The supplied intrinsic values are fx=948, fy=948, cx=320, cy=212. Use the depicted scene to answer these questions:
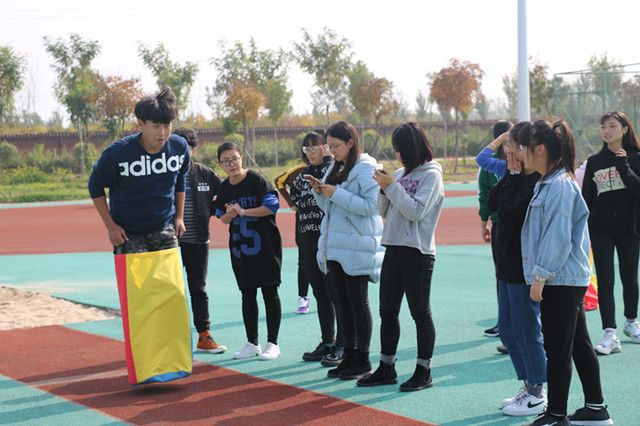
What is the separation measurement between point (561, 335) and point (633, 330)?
2.93 m

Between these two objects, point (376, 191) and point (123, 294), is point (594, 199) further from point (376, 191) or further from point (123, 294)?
point (123, 294)

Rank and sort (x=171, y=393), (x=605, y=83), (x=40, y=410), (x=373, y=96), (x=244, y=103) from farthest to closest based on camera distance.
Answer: (x=373, y=96), (x=244, y=103), (x=605, y=83), (x=171, y=393), (x=40, y=410)

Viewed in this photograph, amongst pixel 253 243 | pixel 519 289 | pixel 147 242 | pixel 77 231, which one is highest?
pixel 147 242

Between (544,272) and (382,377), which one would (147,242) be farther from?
(544,272)

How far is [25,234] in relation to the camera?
69.1 feet

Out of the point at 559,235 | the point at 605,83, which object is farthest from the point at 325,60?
the point at 559,235

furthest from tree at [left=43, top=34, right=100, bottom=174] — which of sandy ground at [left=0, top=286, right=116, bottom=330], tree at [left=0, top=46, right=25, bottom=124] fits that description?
sandy ground at [left=0, top=286, right=116, bottom=330]

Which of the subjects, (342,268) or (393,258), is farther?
(342,268)

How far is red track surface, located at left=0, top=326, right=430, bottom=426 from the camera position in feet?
19.6

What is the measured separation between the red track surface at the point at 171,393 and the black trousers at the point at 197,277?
74cm

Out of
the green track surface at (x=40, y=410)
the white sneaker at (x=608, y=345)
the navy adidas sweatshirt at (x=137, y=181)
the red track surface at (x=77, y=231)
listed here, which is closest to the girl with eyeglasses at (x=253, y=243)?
the navy adidas sweatshirt at (x=137, y=181)

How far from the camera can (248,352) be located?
7871 mm

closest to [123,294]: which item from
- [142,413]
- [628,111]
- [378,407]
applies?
[142,413]

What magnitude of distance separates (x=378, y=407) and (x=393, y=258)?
1.09 meters
